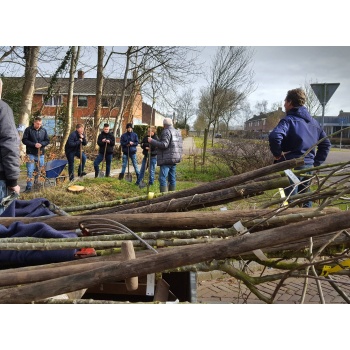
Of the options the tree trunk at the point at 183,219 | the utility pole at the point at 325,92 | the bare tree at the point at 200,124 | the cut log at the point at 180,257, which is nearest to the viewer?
the cut log at the point at 180,257

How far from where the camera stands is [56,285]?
4.60ft

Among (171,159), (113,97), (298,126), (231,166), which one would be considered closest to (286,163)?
(298,126)

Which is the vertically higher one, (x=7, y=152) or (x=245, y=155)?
(x=7, y=152)

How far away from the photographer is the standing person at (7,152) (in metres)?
3.64

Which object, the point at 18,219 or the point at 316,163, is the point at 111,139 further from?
the point at 18,219

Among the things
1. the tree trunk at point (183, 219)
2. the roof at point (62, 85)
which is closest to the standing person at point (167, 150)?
the tree trunk at point (183, 219)

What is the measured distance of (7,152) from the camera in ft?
12.0

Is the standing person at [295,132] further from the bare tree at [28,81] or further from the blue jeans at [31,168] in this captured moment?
the bare tree at [28,81]

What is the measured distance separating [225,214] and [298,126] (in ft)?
8.87

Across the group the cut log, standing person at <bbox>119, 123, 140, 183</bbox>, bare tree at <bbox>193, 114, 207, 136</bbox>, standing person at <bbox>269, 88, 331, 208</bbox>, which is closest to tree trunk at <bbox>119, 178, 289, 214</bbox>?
the cut log

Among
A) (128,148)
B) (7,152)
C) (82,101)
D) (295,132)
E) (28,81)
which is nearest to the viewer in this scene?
(7,152)

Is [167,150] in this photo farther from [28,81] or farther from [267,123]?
[267,123]

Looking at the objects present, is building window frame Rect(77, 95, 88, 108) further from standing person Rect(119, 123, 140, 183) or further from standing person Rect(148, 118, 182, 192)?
standing person Rect(148, 118, 182, 192)

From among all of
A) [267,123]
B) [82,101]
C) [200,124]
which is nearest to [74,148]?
[267,123]
